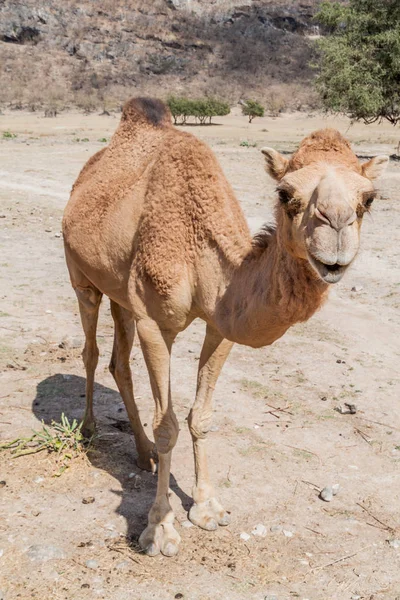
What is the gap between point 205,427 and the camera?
13.6 ft

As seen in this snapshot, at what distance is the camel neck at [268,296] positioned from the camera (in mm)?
2777

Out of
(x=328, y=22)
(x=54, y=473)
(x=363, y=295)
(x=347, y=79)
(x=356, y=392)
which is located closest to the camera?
(x=54, y=473)

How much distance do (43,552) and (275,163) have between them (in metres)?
2.32

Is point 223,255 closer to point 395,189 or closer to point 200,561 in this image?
point 200,561

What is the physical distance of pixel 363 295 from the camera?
27.0 feet

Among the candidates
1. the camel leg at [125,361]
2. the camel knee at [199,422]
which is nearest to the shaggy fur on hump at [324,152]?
the camel knee at [199,422]

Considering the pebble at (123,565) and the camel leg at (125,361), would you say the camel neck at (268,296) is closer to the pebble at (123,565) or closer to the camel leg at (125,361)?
the pebble at (123,565)

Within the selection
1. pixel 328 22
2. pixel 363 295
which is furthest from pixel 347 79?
pixel 363 295

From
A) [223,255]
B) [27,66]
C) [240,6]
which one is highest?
[223,255]

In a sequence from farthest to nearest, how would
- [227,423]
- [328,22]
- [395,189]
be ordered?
[328,22], [395,189], [227,423]

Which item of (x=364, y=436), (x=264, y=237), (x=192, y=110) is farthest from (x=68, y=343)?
(x=192, y=110)

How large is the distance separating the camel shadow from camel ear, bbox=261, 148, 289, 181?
86.6 inches

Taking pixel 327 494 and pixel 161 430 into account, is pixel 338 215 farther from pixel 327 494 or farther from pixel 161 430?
pixel 327 494

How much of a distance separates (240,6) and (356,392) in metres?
76.0
